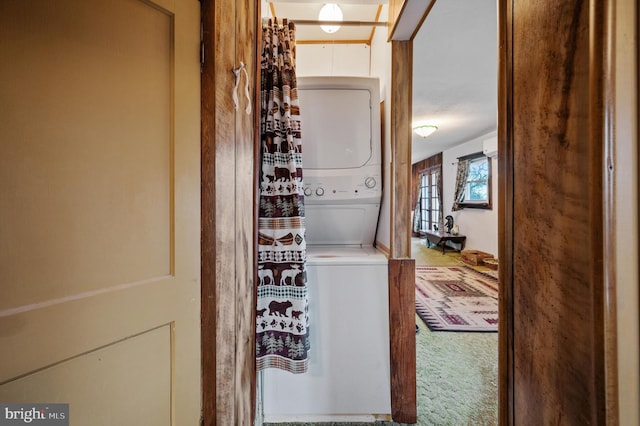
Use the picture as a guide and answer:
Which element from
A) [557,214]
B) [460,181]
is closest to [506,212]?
[557,214]

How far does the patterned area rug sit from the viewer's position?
2.58 m

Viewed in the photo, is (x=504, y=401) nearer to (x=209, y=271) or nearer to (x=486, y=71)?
(x=209, y=271)

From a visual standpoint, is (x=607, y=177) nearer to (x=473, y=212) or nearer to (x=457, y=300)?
(x=457, y=300)

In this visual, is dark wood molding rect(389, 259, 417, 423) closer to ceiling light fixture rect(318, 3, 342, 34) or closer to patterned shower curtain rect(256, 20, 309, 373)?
patterned shower curtain rect(256, 20, 309, 373)

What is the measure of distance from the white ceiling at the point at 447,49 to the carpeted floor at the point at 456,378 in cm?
217

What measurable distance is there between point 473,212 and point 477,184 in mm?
600

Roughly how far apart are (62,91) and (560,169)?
1036mm

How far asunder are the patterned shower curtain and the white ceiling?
0.87m

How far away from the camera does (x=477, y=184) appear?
5410 mm

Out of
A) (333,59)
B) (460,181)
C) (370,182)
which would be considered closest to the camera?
(370,182)

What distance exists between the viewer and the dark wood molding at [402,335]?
4.72 feet

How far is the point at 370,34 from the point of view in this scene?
6.70 feet

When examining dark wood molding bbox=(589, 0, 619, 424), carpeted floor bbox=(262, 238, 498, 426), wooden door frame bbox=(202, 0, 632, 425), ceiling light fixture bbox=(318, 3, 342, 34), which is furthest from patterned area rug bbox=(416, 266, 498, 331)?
ceiling light fixture bbox=(318, 3, 342, 34)

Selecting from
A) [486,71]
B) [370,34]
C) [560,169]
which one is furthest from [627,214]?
[486,71]
